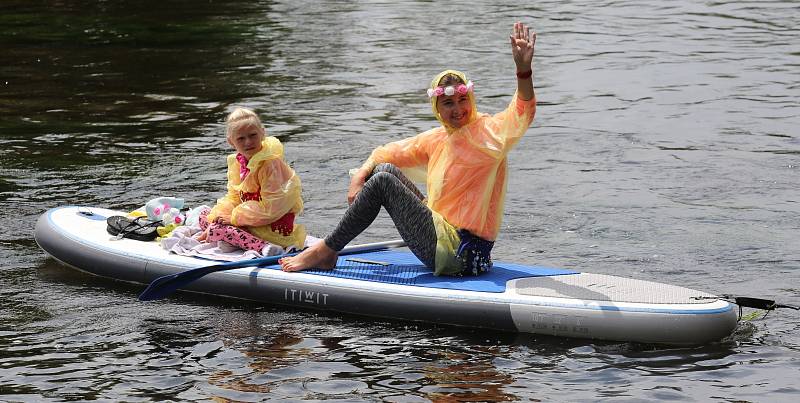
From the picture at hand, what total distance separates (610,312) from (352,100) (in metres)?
8.36

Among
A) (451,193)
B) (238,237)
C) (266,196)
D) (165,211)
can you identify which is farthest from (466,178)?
(165,211)

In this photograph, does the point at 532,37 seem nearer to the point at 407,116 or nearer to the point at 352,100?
the point at 407,116

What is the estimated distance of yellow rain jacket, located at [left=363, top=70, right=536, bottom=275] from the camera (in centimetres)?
713

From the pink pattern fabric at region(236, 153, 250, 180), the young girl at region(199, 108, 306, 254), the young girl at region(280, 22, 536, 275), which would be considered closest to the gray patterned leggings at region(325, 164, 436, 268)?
the young girl at region(280, 22, 536, 275)

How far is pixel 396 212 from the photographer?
287 inches

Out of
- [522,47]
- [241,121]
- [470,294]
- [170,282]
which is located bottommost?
[170,282]

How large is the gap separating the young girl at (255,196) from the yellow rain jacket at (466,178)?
91 cm

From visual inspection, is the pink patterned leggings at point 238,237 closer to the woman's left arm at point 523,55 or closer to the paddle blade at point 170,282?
the paddle blade at point 170,282

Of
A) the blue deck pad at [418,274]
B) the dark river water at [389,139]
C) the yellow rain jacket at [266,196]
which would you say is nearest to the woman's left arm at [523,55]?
the blue deck pad at [418,274]

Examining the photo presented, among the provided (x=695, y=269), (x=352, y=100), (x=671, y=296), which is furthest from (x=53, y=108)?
(x=671, y=296)

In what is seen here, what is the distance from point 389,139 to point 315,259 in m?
5.25

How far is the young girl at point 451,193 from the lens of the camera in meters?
7.16

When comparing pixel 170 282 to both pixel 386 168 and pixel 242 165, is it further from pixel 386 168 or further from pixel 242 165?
pixel 386 168

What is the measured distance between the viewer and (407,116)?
1380 cm
